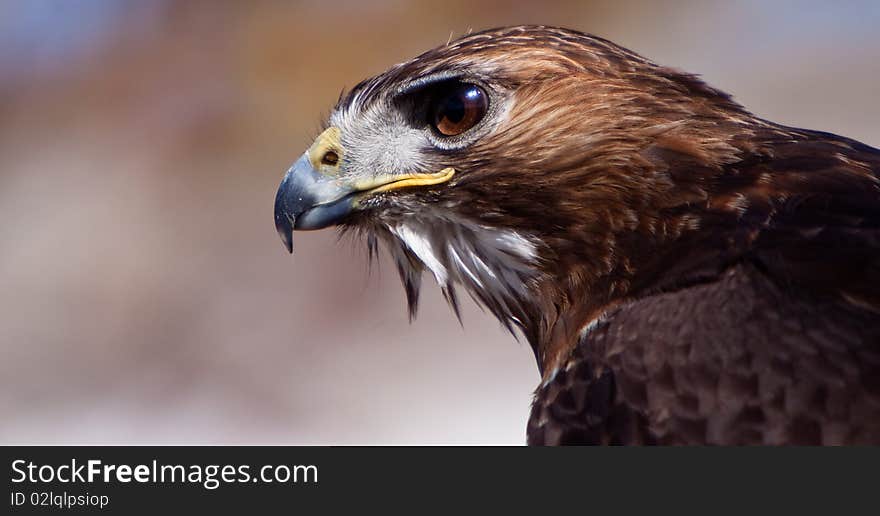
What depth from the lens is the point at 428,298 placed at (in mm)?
9773

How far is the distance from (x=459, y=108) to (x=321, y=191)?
1.69 ft

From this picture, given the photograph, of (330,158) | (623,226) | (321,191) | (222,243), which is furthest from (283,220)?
(222,243)

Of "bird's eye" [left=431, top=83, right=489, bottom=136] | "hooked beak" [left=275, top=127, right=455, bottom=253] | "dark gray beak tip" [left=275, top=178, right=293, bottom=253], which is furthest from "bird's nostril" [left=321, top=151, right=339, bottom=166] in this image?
"bird's eye" [left=431, top=83, right=489, bottom=136]

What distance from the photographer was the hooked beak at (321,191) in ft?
10.9

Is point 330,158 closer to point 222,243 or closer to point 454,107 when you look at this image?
point 454,107

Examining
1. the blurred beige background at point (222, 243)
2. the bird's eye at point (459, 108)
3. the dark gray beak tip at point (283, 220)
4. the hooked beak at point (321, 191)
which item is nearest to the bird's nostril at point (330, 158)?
the hooked beak at point (321, 191)

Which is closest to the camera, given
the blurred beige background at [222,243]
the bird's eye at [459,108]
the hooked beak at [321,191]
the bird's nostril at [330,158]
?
the bird's eye at [459,108]

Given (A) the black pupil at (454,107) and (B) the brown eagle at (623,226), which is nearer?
(B) the brown eagle at (623,226)

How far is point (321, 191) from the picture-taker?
11.0 feet

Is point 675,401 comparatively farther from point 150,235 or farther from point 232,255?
point 150,235

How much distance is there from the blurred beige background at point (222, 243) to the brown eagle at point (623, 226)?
177 inches

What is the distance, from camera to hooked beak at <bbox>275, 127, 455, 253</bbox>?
10.9 ft

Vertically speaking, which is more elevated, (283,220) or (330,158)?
(330,158)

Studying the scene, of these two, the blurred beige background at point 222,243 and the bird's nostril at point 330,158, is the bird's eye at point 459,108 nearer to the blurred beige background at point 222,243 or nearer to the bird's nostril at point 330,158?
the bird's nostril at point 330,158
